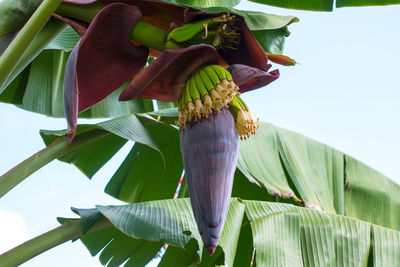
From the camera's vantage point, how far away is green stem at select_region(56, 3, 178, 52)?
19.1 inches

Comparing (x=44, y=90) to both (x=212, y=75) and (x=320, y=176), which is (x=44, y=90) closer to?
(x=320, y=176)

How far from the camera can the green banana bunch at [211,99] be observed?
0.44 meters

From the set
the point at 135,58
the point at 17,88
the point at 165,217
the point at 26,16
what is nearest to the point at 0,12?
the point at 26,16

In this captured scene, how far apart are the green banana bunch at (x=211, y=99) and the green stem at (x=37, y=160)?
597mm

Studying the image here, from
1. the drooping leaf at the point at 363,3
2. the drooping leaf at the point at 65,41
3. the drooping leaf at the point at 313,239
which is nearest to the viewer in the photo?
the drooping leaf at the point at 313,239

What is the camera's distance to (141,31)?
0.49 metres

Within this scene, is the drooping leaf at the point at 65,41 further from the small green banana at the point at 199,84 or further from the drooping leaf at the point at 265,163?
the small green banana at the point at 199,84

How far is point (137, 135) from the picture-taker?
105 cm

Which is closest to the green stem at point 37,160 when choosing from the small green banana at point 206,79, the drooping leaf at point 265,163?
the drooping leaf at point 265,163

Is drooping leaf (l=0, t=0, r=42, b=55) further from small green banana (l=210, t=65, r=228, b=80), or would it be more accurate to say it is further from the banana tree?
small green banana (l=210, t=65, r=228, b=80)

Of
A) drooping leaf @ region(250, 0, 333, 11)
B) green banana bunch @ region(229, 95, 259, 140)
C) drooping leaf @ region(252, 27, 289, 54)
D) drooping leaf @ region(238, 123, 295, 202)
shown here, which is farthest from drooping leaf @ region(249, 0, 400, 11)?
green banana bunch @ region(229, 95, 259, 140)

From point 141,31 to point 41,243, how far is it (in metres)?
0.60

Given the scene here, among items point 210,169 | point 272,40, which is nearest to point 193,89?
point 210,169

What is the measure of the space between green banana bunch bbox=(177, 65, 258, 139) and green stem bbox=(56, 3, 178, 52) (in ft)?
0.16
